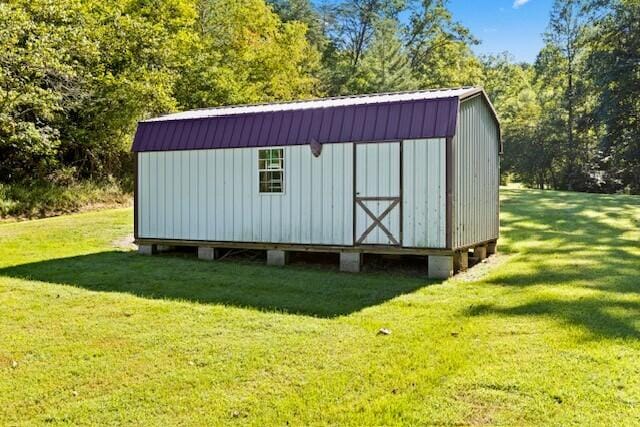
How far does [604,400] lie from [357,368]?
1.83 m

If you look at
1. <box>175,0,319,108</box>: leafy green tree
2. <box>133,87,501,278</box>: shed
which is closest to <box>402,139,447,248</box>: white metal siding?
<box>133,87,501,278</box>: shed

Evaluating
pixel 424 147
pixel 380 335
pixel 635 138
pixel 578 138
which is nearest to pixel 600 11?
pixel 578 138

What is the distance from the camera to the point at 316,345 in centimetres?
517

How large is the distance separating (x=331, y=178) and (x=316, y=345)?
4.46 meters

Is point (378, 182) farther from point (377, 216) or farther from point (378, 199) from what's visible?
point (377, 216)

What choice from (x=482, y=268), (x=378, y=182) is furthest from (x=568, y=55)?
(x=378, y=182)

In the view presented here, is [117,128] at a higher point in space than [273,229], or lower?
higher

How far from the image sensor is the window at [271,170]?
9.71 m

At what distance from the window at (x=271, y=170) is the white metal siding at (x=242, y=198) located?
11 cm

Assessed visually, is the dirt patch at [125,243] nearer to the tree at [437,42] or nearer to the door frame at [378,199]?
the door frame at [378,199]

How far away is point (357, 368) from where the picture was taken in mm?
4590

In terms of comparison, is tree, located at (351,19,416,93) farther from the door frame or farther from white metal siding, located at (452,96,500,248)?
the door frame

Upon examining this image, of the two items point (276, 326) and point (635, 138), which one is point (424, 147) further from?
point (635, 138)

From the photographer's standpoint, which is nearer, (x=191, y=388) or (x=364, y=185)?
(x=191, y=388)
